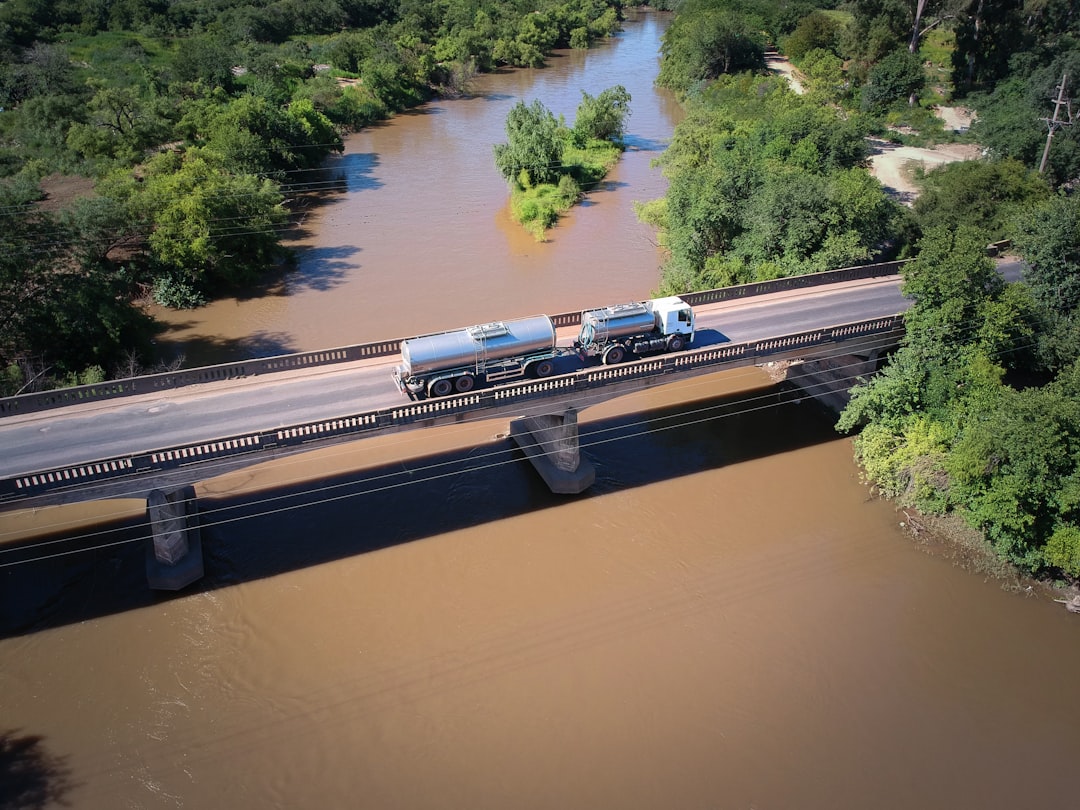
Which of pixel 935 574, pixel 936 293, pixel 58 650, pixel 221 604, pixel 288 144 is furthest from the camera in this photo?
pixel 288 144

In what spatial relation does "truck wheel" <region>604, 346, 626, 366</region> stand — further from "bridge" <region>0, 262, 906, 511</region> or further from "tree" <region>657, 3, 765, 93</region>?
"tree" <region>657, 3, 765, 93</region>

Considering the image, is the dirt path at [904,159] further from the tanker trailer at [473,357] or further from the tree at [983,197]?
the tanker trailer at [473,357]

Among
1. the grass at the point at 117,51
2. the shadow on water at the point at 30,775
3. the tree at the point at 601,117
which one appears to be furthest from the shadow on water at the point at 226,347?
the grass at the point at 117,51

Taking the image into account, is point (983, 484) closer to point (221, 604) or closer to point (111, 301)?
point (221, 604)

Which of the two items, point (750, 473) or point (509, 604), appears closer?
point (509, 604)

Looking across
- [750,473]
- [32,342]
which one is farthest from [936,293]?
[32,342]

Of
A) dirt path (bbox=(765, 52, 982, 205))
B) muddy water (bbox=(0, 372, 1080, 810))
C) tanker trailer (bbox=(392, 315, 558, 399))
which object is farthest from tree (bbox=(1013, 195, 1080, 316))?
tanker trailer (bbox=(392, 315, 558, 399))

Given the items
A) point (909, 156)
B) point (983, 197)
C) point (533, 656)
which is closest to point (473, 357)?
point (533, 656)

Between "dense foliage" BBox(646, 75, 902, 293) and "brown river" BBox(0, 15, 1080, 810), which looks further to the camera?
"dense foliage" BBox(646, 75, 902, 293)
